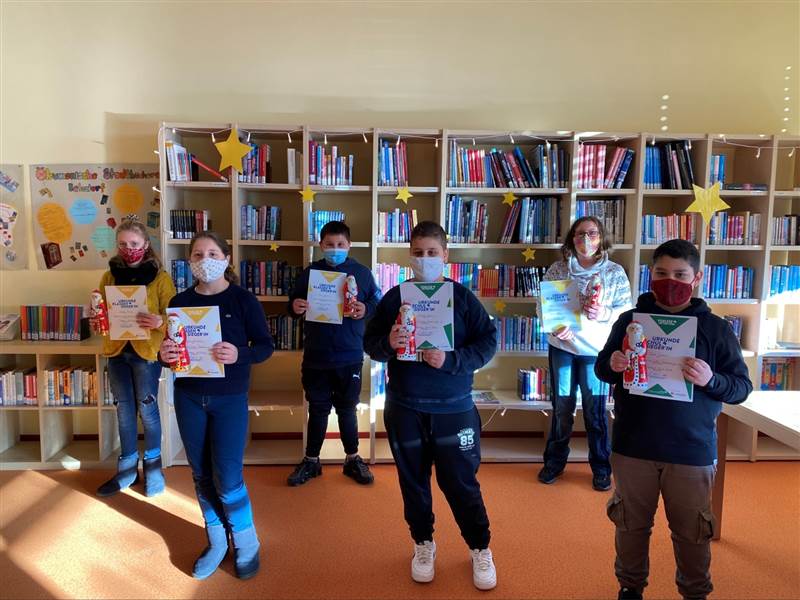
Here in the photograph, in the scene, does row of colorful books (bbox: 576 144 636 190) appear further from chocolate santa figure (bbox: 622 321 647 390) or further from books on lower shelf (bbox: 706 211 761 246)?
chocolate santa figure (bbox: 622 321 647 390)

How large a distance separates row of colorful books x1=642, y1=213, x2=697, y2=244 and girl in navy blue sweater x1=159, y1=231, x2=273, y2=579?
286 cm

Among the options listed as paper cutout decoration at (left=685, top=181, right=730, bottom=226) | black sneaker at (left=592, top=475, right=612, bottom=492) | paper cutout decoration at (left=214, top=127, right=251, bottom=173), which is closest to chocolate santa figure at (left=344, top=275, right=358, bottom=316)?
paper cutout decoration at (left=214, top=127, right=251, bottom=173)

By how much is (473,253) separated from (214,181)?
199cm

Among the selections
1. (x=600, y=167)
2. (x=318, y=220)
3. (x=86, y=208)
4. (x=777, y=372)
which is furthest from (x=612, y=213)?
(x=86, y=208)

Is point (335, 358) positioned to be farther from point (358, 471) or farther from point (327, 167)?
point (327, 167)

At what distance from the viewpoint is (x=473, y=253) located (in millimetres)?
4184

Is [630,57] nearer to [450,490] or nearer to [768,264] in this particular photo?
[768,264]

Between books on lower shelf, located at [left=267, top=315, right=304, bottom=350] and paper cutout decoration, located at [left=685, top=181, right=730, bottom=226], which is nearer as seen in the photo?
paper cutout decoration, located at [left=685, top=181, right=730, bottom=226]

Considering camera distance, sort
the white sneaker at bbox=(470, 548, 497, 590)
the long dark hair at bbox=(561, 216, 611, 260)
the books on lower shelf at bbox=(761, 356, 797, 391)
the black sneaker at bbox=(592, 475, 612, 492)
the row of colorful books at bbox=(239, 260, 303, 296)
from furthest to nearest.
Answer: the books on lower shelf at bbox=(761, 356, 797, 391)
the row of colorful books at bbox=(239, 260, 303, 296)
the black sneaker at bbox=(592, 475, 612, 492)
the long dark hair at bbox=(561, 216, 611, 260)
the white sneaker at bbox=(470, 548, 497, 590)

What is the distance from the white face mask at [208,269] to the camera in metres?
2.38

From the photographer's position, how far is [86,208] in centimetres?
406

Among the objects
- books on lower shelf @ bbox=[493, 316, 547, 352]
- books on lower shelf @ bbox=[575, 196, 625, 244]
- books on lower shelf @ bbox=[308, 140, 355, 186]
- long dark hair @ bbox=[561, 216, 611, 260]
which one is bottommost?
books on lower shelf @ bbox=[493, 316, 547, 352]

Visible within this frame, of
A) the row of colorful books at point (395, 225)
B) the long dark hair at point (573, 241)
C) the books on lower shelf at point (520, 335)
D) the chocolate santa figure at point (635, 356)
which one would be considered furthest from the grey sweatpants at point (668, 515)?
the row of colorful books at point (395, 225)

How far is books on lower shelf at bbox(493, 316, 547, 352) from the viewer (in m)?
3.94
